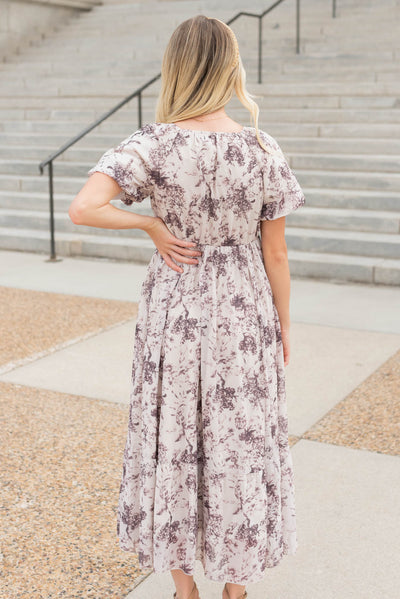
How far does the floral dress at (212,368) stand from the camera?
2.34 metres

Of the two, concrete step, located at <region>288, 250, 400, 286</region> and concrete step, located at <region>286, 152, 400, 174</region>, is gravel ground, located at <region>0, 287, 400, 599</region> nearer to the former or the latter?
concrete step, located at <region>288, 250, 400, 286</region>

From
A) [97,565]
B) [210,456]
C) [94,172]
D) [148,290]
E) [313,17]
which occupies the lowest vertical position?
[97,565]

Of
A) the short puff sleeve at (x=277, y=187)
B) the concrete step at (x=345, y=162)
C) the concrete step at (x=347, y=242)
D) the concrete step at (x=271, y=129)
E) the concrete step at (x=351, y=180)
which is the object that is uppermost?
the concrete step at (x=271, y=129)

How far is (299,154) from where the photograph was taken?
991cm

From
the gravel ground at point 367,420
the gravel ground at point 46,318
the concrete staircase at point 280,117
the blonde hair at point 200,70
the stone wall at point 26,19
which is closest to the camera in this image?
the blonde hair at point 200,70

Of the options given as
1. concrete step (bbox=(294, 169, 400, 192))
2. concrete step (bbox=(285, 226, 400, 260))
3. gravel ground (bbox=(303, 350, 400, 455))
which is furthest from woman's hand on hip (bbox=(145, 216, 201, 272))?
concrete step (bbox=(294, 169, 400, 192))

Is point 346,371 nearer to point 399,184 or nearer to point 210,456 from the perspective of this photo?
point 210,456

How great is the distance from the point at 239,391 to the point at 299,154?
25.8 ft

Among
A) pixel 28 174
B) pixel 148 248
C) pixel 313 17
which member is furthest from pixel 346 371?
pixel 313 17

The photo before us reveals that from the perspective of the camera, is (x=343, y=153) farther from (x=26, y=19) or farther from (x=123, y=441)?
(x=26, y=19)

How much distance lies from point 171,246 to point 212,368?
0.38m

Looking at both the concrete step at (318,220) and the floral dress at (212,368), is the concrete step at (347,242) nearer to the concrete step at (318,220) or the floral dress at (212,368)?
the concrete step at (318,220)

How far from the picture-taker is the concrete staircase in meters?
8.55

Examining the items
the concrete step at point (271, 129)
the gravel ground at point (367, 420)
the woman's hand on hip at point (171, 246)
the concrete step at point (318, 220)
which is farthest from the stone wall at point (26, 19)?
the woman's hand on hip at point (171, 246)
